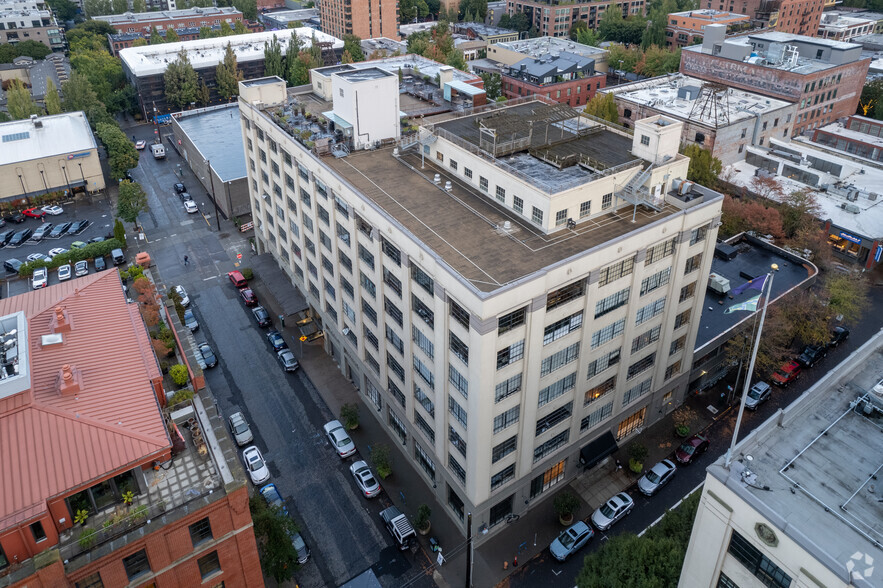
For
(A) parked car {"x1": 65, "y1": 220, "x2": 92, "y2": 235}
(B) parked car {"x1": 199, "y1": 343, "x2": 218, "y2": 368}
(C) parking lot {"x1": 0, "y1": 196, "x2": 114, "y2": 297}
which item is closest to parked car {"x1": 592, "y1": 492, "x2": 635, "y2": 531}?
(B) parked car {"x1": 199, "y1": 343, "x2": 218, "y2": 368}

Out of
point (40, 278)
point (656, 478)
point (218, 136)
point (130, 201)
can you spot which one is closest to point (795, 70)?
point (656, 478)

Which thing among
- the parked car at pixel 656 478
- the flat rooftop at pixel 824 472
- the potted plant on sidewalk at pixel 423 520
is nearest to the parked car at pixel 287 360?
the potted plant on sidewalk at pixel 423 520

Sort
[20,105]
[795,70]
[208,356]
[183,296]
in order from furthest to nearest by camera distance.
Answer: [20,105]
[795,70]
[183,296]
[208,356]

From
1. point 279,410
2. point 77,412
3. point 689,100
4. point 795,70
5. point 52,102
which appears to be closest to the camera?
point 77,412

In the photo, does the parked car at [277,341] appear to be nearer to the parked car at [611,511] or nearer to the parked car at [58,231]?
the parked car at [611,511]

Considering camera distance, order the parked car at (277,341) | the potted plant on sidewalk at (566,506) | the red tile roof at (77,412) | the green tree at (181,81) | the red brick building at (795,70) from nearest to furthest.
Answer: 1. the red tile roof at (77,412)
2. the potted plant on sidewalk at (566,506)
3. the parked car at (277,341)
4. the red brick building at (795,70)
5. the green tree at (181,81)

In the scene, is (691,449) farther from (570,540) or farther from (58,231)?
(58,231)
